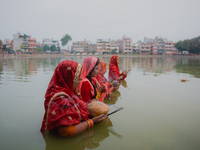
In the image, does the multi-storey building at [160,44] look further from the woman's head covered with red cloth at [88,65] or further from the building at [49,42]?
the woman's head covered with red cloth at [88,65]

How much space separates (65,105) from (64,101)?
58mm

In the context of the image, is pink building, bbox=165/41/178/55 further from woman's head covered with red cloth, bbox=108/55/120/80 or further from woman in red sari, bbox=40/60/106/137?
woman in red sari, bbox=40/60/106/137

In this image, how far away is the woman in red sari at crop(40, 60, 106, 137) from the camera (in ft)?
6.87

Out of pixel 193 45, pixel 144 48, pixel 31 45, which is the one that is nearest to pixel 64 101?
pixel 193 45

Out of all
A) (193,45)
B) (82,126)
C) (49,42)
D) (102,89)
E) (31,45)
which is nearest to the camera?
(82,126)

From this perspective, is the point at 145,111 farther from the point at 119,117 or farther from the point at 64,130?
the point at 64,130

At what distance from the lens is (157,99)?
449 centimetres

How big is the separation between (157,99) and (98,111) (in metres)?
2.56

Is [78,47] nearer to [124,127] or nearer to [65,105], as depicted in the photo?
[124,127]

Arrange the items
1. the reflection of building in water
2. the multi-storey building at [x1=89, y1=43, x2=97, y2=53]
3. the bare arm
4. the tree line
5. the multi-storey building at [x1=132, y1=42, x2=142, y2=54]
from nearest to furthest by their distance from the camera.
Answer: the bare arm
the reflection of building in water
the tree line
the multi-storey building at [x1=132, y1=42, x2=142, y2=54]
the multi-storey building at [x1=89, y1=43, x2=97, y2=53]

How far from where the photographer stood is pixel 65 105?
83.4 inches

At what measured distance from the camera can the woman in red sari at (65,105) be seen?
2.09 metres

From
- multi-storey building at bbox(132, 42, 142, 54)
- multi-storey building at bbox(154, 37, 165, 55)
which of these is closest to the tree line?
multi-storey building at bbox(154, 37, 165, 55)

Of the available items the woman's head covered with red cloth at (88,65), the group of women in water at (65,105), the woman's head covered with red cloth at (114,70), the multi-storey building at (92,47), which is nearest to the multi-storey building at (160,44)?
the multi-storey building at (92,47)
